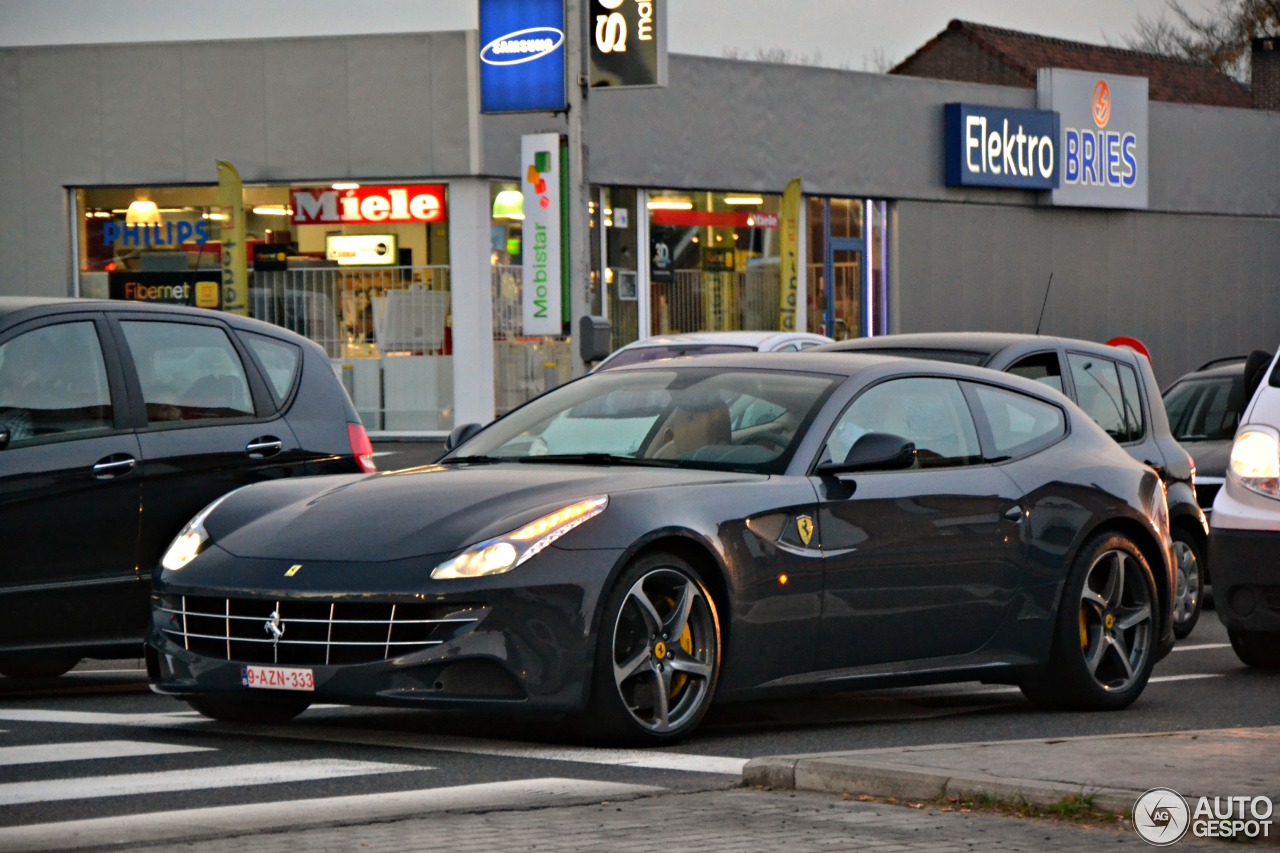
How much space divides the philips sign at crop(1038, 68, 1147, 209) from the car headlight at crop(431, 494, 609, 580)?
29.7 m

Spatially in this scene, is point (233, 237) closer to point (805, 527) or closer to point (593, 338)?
point (593, 338)

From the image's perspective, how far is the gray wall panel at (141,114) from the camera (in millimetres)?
26781

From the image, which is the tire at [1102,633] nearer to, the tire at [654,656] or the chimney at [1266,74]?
the tire at [654,656]

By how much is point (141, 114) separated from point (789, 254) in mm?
8351

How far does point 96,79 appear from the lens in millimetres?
26844

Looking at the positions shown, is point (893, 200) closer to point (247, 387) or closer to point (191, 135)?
point (191, 135)

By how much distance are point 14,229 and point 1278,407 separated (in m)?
20.1

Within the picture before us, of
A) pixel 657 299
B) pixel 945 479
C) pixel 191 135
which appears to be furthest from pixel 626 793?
pixel 657 299

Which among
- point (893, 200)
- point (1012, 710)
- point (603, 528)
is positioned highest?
point (893, 200)

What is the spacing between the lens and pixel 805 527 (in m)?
8.02

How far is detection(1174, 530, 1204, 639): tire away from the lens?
13.0m

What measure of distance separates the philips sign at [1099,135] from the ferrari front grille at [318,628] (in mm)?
29951

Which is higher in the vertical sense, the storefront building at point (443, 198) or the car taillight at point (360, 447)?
the storefront building at point (443, 198)

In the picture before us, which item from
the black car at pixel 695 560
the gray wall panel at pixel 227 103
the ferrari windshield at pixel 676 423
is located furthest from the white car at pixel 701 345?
the gray wall panel at pixel 227 103
